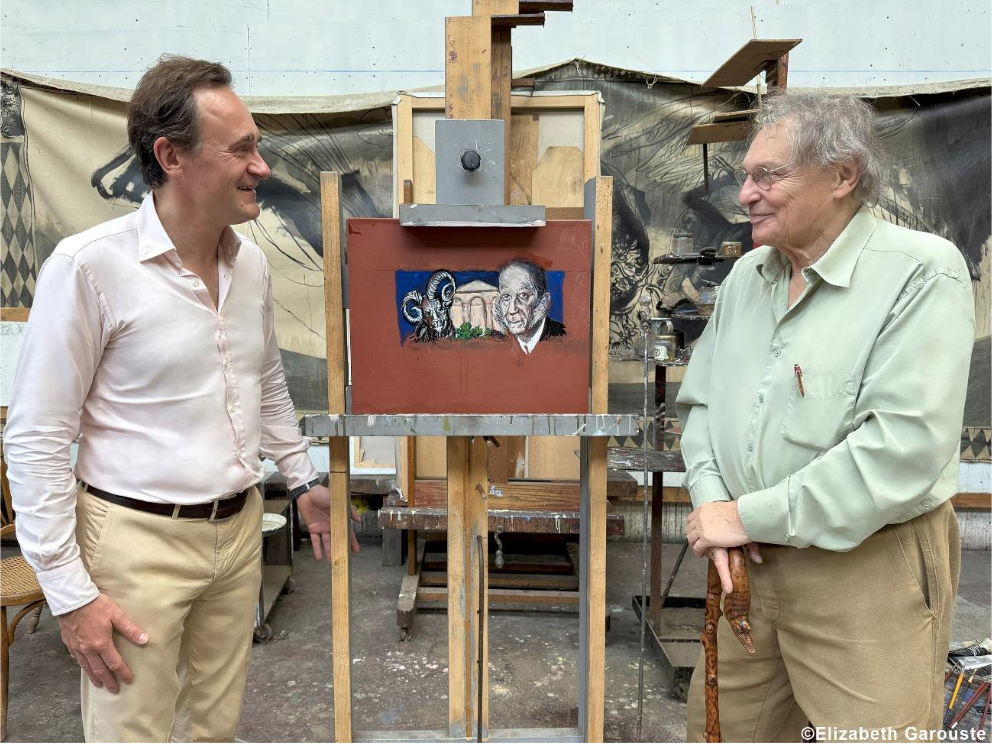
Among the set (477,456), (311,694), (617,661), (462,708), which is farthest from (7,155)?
(617,661)

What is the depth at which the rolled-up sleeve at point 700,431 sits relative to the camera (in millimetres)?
1423

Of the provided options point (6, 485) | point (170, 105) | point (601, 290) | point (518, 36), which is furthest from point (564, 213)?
point (6, 485)

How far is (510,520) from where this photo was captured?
2.91m

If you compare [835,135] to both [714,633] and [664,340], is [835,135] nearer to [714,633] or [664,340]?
[714,633]

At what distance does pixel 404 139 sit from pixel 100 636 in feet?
7.36

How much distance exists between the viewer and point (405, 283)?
1498 mm

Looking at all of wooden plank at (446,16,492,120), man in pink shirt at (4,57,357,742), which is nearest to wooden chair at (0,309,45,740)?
man in pink shirt at (4,57,357,742)

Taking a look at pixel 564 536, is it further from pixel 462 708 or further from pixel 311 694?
pixel 462 708

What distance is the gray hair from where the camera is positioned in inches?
49.1

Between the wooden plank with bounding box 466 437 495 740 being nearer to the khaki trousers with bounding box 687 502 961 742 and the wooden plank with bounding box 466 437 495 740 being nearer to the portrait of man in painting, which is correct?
the portrait of man in painting

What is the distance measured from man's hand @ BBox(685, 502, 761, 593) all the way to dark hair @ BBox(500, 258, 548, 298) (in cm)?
57

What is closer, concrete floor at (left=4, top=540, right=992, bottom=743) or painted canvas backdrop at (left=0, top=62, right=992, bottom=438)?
concrete floor at (left=4, top=540, right=992, bottom=743)

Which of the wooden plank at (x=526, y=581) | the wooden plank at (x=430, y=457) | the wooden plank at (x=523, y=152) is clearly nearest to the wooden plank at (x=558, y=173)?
the wooden plank at (x=523, y=152)

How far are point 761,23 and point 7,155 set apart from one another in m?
4.02
